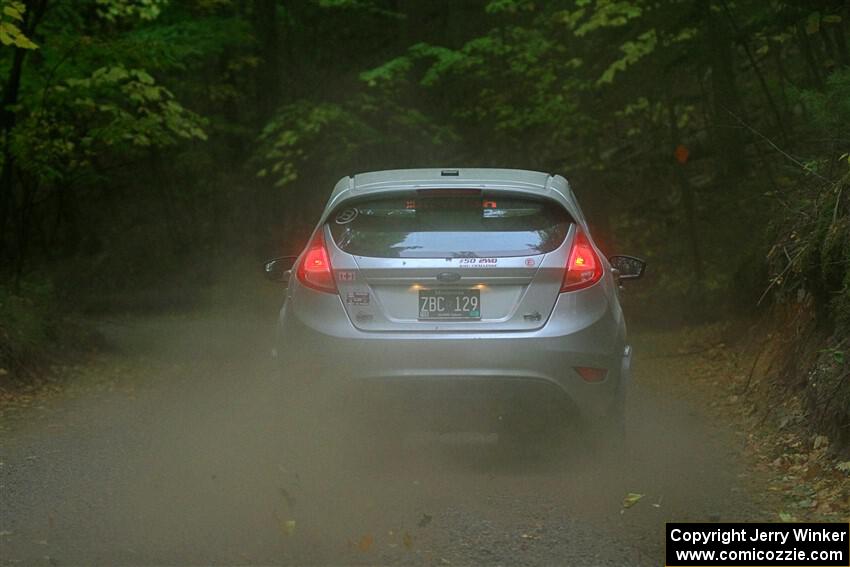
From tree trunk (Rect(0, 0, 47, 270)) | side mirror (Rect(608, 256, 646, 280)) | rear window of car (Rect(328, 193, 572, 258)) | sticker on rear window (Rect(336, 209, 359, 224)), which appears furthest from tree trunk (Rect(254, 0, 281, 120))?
rear window of car (Rect(328, 193, 572, 258))

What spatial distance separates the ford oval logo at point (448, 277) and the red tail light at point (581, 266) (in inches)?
26.1

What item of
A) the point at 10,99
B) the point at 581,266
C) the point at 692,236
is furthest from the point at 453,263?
the point at 692,236

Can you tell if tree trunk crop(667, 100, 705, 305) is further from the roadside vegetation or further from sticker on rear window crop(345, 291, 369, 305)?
sticker on rear window crop(345, 291, 369, 305)

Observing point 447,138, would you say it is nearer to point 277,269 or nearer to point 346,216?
point 277,269

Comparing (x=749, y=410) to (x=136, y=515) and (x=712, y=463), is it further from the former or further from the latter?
(x=136, y=515)

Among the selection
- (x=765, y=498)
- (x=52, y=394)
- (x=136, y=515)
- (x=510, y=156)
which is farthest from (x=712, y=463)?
(x=510, y=156)

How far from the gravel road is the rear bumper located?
0.54 metres

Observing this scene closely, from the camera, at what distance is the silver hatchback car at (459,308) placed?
761 centimetres

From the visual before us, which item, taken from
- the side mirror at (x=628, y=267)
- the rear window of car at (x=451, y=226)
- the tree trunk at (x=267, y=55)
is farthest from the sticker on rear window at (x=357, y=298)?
the tree trunk at (x=267, y=55)

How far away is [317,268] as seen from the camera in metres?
Answer: 7.93

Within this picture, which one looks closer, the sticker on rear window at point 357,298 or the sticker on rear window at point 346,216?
the sticker on rear window at point 357,298

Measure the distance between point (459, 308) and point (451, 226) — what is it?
526 mm

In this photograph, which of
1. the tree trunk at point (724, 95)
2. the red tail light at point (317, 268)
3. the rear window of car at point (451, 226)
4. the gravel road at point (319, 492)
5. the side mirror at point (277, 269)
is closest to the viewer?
the gravel road at point (319, 492)

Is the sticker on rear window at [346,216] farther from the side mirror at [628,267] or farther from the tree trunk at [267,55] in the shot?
the tree trunk at [267,55]
